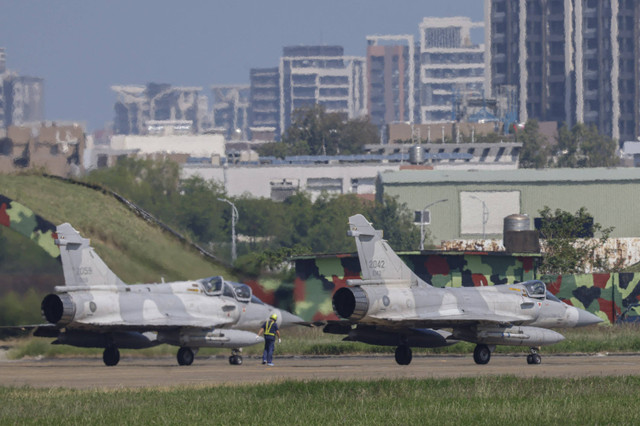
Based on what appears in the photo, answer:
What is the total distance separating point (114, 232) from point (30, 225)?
481cm

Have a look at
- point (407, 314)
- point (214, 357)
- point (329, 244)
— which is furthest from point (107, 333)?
point (329, 244)

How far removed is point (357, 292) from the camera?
3481 cm

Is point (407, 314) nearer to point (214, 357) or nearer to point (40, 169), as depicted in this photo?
point (214, 357)

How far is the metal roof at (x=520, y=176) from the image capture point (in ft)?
414

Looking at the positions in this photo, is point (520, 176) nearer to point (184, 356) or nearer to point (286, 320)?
point (286, 320)

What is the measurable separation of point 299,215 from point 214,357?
7955 cm

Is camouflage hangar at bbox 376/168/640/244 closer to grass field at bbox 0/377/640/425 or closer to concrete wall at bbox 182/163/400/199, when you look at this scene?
concrete wall at bbox 182/163/400/199

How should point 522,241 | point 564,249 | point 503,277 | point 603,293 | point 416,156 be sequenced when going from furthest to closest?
point 416,156 < point 564,249 < point 522,241 < point 603,293 < point 503,277

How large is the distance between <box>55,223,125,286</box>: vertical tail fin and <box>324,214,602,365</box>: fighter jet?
6.95m

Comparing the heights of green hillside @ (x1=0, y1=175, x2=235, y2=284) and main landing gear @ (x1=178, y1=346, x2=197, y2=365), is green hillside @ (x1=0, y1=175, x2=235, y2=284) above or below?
above

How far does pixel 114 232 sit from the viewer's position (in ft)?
161

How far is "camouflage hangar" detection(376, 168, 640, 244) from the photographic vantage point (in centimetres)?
12550

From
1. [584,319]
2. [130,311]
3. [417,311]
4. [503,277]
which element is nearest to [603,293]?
[503,277]

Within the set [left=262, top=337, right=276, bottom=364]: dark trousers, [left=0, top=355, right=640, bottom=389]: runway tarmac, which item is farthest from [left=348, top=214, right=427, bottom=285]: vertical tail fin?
[left=262, top=337, right=276, bottom=364]: dark trousers
